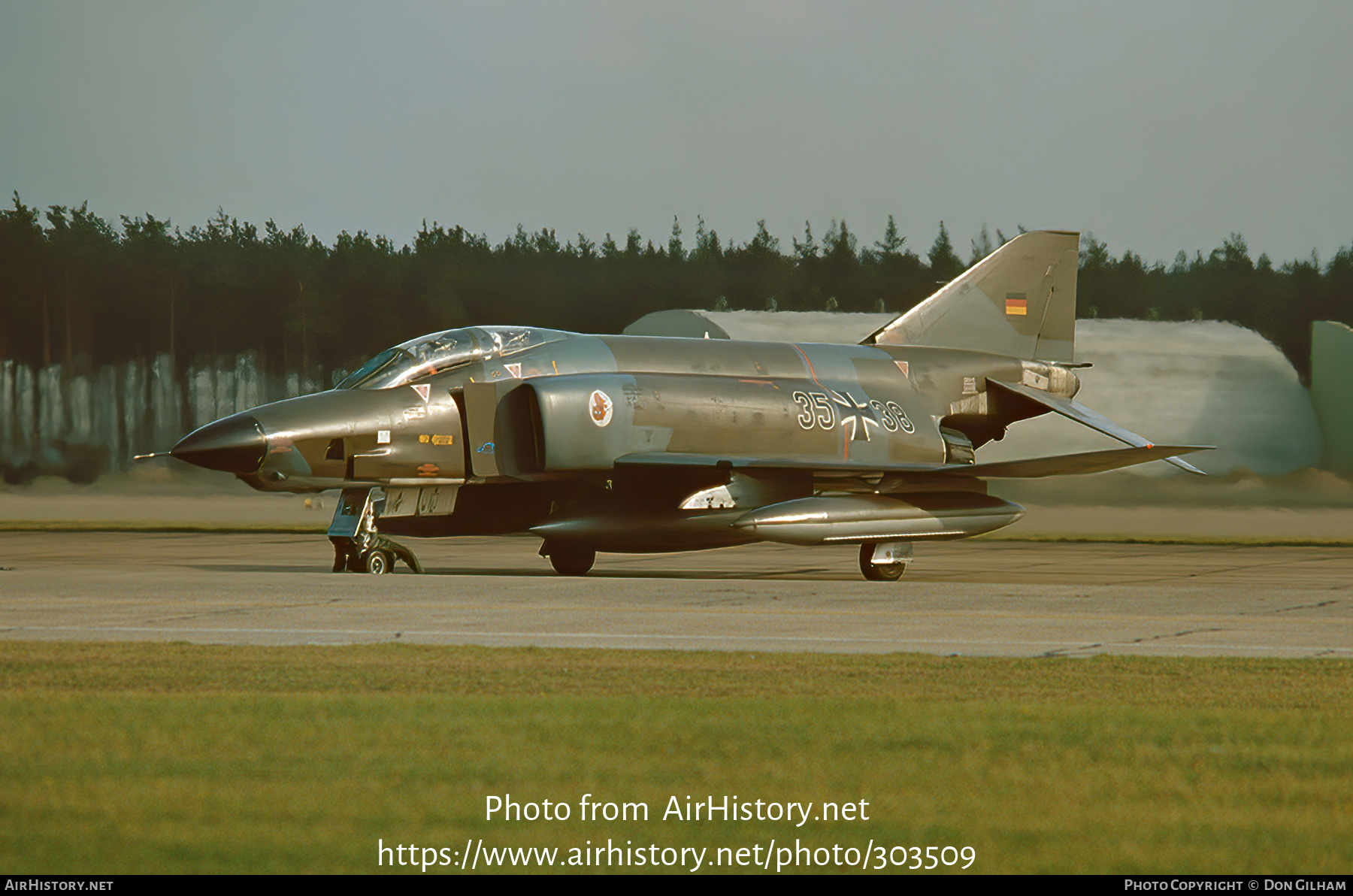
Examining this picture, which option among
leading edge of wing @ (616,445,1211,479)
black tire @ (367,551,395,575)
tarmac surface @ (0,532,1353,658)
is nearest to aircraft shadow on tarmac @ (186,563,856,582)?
tarmac surface @ (0,532,1353,658)

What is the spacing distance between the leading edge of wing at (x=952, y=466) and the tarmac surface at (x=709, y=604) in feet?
4.14

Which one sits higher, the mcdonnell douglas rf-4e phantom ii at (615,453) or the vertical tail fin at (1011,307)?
the vertical tail fin at (1011,307)

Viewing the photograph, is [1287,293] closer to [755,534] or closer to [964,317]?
[964,317]

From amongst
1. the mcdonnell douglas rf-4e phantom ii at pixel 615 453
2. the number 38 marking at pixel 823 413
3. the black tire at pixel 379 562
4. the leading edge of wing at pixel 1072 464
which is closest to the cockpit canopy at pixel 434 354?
the mcdonnell douglas rf-4e phantom ii at pixel 615 453

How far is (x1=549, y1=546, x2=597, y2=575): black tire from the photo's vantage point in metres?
18.0

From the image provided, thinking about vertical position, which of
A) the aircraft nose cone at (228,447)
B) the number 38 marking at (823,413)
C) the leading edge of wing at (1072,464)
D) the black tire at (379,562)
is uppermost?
the number 38 marking at (823,413)

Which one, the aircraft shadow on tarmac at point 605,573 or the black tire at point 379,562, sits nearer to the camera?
the black tire at point 379,562

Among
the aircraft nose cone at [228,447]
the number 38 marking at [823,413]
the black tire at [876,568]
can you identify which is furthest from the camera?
the number 38 marking at [823,413]

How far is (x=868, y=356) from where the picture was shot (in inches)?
781

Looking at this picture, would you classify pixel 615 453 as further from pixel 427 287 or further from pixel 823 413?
pixel 427 287

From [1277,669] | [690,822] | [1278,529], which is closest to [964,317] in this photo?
[1278,529]

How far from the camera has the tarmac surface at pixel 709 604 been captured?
1005cm

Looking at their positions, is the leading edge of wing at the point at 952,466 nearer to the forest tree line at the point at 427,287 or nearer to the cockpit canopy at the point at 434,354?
the cockpit canopy at the point at 434,354
